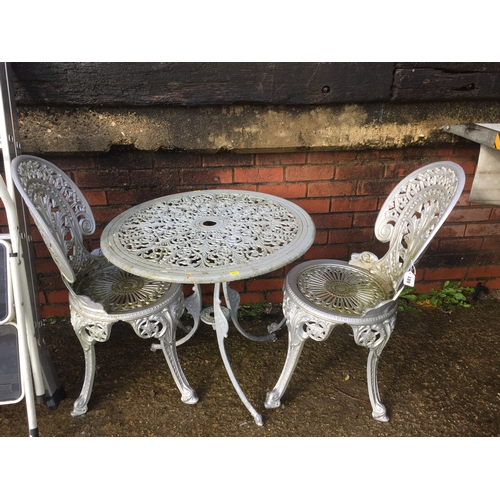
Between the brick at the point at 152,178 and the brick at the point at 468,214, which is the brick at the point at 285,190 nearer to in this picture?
the brick at the point at 152,178

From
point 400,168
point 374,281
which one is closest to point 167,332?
point 374,281

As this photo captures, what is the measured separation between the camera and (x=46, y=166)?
6.63 ft

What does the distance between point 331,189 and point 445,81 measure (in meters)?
0.87

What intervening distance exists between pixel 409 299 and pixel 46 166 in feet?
8.32

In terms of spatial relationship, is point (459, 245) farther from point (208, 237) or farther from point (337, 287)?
point (208, 237)

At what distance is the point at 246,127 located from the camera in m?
2.41

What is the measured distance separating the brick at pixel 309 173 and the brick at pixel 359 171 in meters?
0.05

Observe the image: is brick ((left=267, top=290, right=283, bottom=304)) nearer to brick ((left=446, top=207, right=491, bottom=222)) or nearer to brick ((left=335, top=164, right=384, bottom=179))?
brick ((left=335, top=164, right=384, bottom=179))

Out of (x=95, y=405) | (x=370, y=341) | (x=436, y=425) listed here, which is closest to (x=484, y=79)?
(x=370, y=341)

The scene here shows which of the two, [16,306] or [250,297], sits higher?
[16,306]

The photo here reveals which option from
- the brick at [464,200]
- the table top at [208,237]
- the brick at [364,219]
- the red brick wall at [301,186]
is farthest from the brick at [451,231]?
the table top at [208,237]

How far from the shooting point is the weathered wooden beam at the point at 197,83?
2170 millimetres

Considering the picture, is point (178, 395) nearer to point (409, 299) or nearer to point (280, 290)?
point (280, 290)

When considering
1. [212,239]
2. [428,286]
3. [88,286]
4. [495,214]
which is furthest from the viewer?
[428,286]
